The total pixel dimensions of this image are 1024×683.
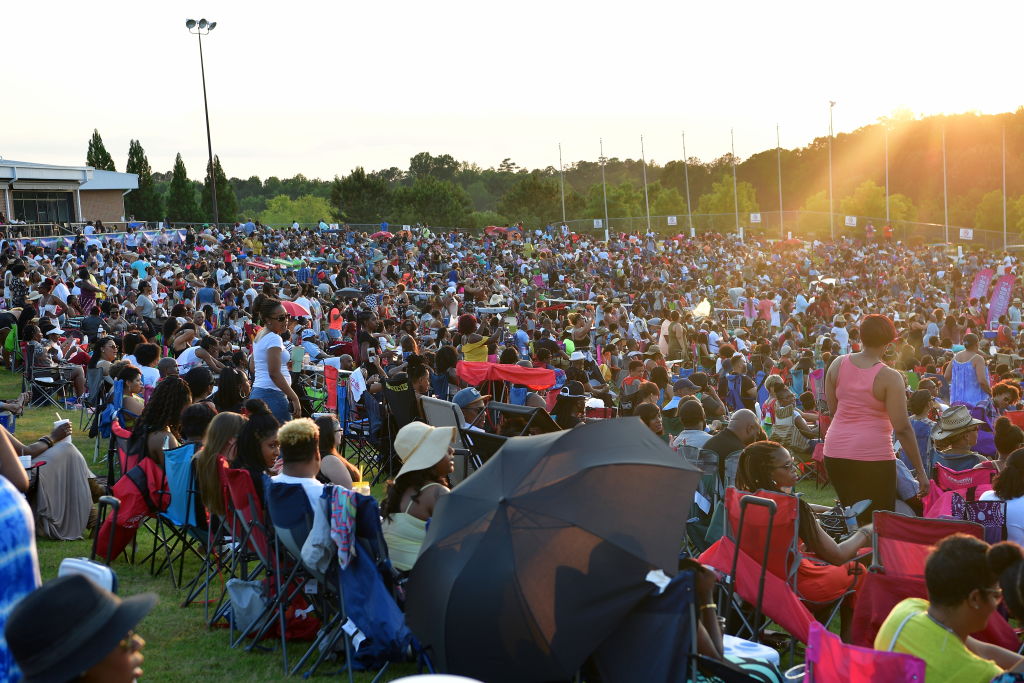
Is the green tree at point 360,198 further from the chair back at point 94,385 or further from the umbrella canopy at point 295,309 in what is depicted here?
the chair back at point 94,385

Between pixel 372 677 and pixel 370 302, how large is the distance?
15.9 metres

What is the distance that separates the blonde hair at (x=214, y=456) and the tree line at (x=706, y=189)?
213 feet

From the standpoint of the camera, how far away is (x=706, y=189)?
115500 millimetres

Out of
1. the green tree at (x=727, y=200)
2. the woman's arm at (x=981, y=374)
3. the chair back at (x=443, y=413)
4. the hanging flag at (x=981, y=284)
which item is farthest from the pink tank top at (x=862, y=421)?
the green tree at (x=727, y=200)

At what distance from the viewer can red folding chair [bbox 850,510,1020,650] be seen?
4.34 metres

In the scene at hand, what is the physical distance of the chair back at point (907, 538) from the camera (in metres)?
4.49

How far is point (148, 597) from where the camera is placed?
7.64 ft

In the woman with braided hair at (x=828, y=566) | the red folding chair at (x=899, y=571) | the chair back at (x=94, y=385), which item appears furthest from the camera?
the chair back at (x=94, y=385)

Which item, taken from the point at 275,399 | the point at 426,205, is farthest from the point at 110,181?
the point at 275,399

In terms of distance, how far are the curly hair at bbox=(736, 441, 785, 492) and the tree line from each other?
6558 cm

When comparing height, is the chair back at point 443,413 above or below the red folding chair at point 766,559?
above

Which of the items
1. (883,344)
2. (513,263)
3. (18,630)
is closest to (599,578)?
(18,630)

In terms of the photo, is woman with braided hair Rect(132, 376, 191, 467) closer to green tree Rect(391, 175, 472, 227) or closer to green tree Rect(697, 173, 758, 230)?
green tree Rect(391, 175, 472, 227)

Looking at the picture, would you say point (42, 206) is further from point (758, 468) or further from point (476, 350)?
point (758, 468)
